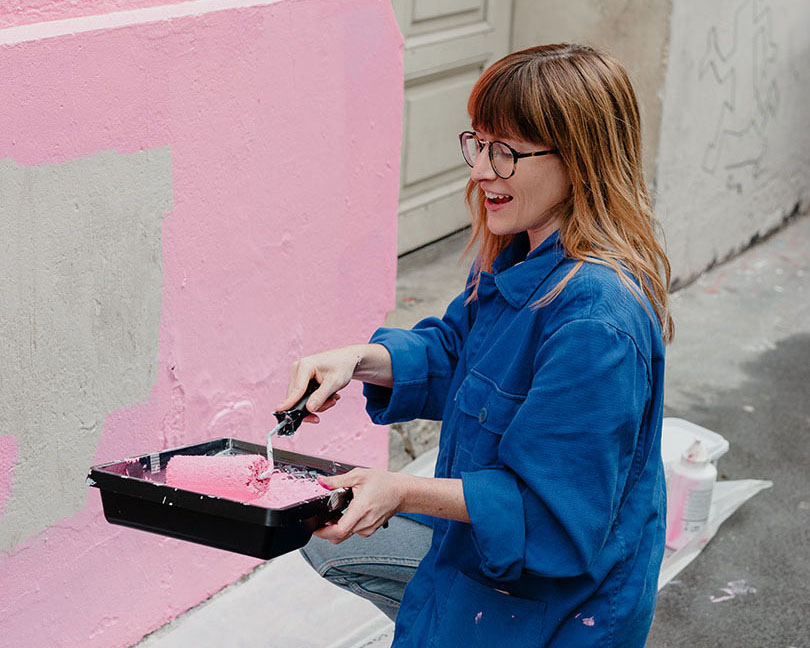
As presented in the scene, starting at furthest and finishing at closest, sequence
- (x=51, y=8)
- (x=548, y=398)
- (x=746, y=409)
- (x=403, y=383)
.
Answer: (x=746, y=409) → (x=51, y=8) → (x=403, y=383) → (x=548, y=398)

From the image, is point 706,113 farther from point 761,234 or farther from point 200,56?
point 200,56

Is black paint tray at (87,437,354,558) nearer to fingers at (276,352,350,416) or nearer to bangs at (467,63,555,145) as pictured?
fingers at (276,352,350,416)

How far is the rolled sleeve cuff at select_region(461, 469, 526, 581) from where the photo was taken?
2.03 m

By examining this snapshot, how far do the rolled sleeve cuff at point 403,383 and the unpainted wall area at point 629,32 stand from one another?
3029 mm

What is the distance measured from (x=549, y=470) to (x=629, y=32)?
12.5 ft

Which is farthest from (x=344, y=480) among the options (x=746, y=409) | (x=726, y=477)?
(x=746, y=409)

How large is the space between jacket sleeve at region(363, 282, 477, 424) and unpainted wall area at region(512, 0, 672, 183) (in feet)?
9.67

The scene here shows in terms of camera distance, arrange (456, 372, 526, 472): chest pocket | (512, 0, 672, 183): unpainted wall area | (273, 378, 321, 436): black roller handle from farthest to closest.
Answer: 1. (512, 0, 672, 183): unpainted wall area
2. (273, 378, 321, 436): black roller handle
3. (456, 372, 526, 472): chest pocket

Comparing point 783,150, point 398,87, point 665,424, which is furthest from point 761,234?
point 398,87

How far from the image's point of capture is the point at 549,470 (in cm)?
201

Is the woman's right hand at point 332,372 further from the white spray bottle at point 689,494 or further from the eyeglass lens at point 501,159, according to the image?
the white spray bottle at point 689,494

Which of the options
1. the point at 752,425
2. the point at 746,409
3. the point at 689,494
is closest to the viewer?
the point at 689,494

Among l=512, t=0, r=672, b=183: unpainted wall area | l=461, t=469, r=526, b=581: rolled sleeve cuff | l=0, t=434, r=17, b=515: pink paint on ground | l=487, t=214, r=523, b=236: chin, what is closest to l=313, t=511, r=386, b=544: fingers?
l=461, t=469, r=526, b=581: rolled sleeve cuff

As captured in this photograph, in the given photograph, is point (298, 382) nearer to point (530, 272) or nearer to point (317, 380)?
point (317, 380)
